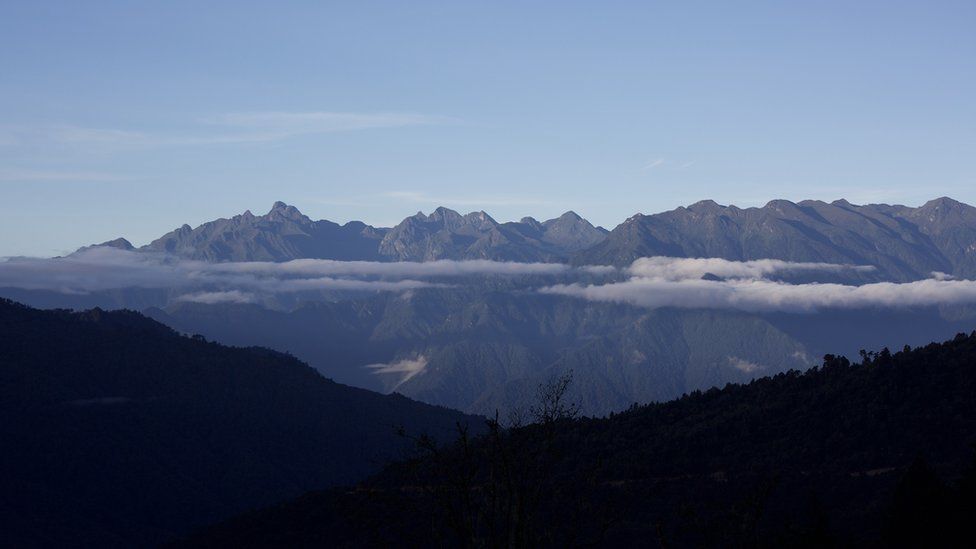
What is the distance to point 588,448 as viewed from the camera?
447 feet

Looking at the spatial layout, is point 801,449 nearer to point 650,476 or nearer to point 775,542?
point 650,476

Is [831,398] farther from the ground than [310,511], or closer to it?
farther from the ground

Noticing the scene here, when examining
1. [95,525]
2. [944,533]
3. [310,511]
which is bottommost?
[95,525]

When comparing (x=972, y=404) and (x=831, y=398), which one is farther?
(x=831, y=398)

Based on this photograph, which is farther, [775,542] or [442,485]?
[775,542]

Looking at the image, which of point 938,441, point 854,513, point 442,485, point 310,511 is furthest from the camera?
point 310,511

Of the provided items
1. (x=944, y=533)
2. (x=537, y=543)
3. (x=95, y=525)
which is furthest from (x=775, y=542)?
(x=95, y=525)

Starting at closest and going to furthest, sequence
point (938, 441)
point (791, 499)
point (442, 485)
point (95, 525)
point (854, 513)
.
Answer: point (442, 485) → point (854, 513) → point (791, 499) → point (938, 441) → point (95, 525)

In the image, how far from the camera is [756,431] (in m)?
133

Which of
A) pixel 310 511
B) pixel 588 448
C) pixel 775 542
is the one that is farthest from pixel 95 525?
pixel 775 542

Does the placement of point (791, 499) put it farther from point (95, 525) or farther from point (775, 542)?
point (95, 525)

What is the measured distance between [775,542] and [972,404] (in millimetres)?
73879

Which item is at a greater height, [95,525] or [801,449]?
[801,449]

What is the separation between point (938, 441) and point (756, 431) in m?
22.0
